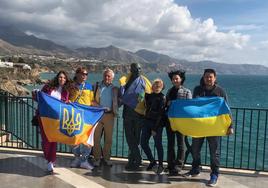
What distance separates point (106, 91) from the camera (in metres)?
7.38

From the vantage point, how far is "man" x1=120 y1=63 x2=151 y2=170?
23.3 ft

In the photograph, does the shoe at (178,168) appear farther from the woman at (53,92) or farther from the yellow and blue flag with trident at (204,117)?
the woman at (53,92)

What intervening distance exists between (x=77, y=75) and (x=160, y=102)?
1.71 m

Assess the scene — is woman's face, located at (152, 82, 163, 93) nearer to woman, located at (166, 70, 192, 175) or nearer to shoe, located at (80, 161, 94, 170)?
woman, located at (166, 70, 192, 175)

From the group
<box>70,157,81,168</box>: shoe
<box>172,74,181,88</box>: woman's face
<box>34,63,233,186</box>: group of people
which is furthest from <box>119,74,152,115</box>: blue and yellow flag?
<box>70,157,81,168</box>: shoe

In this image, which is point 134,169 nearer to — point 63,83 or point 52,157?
point 52,157

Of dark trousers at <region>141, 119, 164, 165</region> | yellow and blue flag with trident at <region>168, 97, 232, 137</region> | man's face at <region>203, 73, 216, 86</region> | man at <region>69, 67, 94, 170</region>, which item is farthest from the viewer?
man at <region>69, 67, 94, 170</region>

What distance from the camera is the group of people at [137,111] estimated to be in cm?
676

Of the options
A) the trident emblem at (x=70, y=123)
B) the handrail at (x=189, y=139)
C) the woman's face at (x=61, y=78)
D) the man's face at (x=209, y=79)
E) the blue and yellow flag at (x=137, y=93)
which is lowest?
the handrail at (x=189, y=139)

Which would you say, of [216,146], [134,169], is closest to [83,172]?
[134,169]

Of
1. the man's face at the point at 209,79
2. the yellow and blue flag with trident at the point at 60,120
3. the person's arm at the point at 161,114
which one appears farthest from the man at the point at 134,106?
the man's face at the point at 209,79

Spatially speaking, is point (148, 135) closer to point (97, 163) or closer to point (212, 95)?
point (97, 163)

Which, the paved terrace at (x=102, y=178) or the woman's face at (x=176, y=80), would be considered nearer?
the paved terrace at (x=102, y=178)

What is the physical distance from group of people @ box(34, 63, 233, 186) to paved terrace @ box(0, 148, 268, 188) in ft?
0.67
